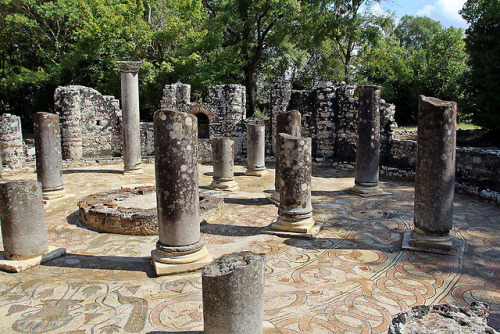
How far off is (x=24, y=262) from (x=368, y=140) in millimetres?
8829

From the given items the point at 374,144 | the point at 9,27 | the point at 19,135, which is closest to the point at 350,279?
the point at 374,144

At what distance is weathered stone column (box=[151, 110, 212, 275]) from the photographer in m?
5.55

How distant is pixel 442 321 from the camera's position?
2967 millimetres

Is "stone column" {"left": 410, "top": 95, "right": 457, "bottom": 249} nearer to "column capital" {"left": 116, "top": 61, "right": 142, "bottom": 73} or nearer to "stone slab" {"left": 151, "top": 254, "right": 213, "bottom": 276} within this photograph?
"stone slab" {"left": 151, "top": 254, "right": 213, "bottom": 276}

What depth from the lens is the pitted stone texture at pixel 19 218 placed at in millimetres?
6172

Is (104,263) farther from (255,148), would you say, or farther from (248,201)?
(255,148)

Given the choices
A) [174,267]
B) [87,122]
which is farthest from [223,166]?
[87,122]

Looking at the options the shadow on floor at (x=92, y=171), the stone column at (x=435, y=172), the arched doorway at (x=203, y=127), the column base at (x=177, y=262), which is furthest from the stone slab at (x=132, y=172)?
the stone column at (x=435, y=172)

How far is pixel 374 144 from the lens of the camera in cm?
1115

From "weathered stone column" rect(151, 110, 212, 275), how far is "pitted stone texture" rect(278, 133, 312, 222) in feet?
7.39

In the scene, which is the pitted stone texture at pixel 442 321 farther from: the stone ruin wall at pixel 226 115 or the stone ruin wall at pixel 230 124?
the stone ruin wall at pixel 226 115

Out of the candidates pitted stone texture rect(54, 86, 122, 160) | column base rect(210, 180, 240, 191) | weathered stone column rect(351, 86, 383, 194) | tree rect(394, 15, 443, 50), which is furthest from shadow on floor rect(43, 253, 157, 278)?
tree rect(394, 15, 443, 50)

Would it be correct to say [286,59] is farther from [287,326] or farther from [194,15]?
[287,326]

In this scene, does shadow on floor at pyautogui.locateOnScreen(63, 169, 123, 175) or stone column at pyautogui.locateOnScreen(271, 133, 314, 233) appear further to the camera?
shadow on floor at pyautogui.locateOnScreen(63, 169, 123, 175)
